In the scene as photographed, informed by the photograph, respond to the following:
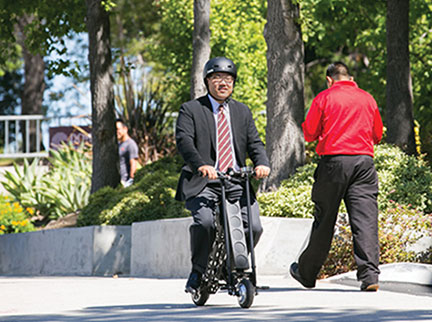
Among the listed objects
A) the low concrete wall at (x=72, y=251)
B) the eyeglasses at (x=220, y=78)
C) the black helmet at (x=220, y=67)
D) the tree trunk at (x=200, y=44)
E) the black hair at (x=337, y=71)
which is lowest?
the low concrete wall at (x=72, y=251)

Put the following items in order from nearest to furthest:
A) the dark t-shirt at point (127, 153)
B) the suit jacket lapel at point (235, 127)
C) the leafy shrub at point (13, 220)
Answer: the suit jacket lapel at point (235, 127), the dark t-shirt at point (127, 153), the leafy shrub at point (13, 220)

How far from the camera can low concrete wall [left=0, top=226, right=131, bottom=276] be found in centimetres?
1295

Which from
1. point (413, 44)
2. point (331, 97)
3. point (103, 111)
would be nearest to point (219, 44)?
point (413, 44)

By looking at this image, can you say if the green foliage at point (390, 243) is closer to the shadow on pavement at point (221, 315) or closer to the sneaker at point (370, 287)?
the sneaker at point (370, 287)

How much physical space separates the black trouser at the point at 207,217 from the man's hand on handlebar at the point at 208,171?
19 cm

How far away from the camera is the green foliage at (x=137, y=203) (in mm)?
13242

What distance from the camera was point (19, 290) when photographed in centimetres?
950

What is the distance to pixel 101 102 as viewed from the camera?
1562cm

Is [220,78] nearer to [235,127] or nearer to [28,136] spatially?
[235,127]

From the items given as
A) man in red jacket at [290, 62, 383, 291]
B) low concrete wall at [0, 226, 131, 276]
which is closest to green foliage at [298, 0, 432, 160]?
low concrete wall at [0, 226, 131, 276]

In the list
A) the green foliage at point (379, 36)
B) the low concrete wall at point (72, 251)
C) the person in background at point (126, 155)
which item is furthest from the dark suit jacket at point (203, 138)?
the green foliage at point (379, 36)

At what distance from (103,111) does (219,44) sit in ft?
21.9

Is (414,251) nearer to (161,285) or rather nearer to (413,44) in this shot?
(161,285)

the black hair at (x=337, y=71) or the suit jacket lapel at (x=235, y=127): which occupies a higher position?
the black hair at (x=337, y=71)
